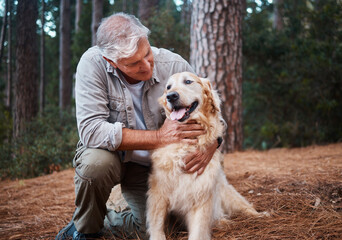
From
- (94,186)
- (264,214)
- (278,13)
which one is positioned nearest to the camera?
(94,186)

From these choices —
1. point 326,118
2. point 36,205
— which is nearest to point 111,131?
point 36,205

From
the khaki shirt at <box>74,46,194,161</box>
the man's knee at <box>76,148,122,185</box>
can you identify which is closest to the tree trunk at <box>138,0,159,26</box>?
the khaki shirt at <box>74,46,194,161</box>

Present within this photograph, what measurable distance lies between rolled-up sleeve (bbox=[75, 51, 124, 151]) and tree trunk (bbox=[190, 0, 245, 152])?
2363 mm

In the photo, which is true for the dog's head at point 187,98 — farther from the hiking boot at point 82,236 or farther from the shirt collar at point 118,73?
the hiking boot at point 82,236

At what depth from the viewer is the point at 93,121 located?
2193mm

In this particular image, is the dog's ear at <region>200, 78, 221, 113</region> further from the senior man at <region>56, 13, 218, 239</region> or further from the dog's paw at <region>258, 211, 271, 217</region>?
the dog's paw at <region>258, 211, 271, 217</region>

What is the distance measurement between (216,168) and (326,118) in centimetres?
575

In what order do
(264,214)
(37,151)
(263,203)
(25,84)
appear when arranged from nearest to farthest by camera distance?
(264,214), (263,203), (37,151), (25,84)

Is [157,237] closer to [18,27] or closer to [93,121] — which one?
[93,121]

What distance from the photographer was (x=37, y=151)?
17.3ft

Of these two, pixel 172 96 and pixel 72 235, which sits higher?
pixel 172 96

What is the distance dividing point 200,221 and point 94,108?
1.17m

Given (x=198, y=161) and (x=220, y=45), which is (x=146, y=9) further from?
(x=198, y=161)

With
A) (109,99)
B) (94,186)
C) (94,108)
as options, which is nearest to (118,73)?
(109,99)
